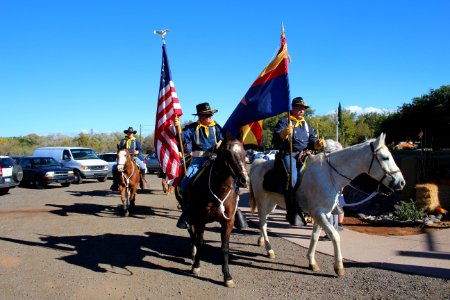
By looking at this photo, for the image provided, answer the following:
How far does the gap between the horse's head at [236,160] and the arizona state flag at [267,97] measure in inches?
41.1

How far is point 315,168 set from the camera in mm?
5879

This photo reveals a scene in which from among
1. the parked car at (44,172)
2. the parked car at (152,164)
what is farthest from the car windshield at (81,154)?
the parked car at (152,164)

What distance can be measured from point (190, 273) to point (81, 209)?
7.88m

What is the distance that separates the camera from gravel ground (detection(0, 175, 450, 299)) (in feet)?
16.6

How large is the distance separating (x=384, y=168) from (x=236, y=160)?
2094 millimetres

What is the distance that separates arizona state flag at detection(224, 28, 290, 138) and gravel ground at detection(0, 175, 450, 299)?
2.30m

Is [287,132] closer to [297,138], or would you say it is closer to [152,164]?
[297,138]

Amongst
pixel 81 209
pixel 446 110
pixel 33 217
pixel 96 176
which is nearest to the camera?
pixel 33 217

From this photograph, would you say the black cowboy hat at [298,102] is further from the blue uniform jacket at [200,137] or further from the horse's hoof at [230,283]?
the horse's hoof at [230,283]

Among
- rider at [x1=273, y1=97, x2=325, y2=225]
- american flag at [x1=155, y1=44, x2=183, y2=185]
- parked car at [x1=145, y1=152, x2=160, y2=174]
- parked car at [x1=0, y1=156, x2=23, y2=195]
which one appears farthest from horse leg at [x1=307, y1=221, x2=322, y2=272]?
parked car at [x1=145, y1=152, x2=160, y2=174]

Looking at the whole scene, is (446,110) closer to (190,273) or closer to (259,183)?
(259,183)

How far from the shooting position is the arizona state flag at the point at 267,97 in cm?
619

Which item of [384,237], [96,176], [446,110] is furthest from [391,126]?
[384,237]

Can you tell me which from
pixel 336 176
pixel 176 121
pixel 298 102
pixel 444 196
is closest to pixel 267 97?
pixel 298 102
